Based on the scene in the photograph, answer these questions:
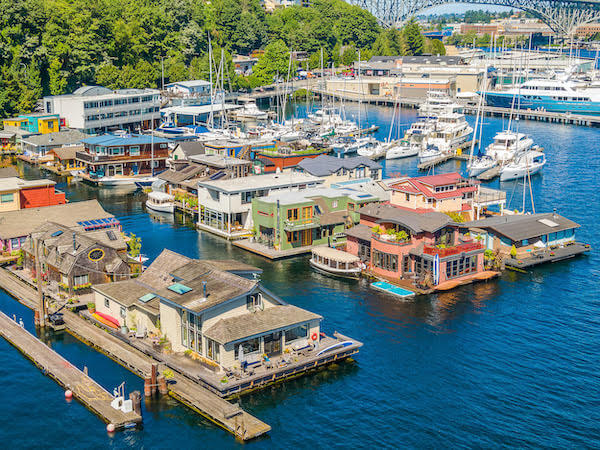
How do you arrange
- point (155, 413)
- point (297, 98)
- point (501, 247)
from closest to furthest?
1. point (155, 413)
2. point (501, 247)
3. point (297, 98)

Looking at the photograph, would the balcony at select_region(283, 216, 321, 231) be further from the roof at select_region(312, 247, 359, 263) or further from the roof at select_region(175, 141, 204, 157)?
the roof at select_region(175, 141, 204, 157)

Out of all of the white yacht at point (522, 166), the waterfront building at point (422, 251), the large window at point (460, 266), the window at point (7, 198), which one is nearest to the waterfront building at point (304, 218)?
the waterfront building at point (422, 251)

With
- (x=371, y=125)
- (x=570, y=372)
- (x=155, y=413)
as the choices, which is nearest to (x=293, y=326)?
(x=155, y=413)

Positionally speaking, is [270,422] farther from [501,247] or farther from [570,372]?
[501,247]

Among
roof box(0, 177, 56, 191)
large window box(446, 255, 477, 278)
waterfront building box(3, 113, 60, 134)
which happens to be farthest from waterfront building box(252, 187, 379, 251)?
waterfront building box(3, 113, 60, 134)

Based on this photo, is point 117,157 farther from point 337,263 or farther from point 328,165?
point 337,263

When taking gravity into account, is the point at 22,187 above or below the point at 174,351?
above

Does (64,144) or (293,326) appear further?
(64,144)

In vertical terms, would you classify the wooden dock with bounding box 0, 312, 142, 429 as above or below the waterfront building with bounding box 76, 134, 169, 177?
below
